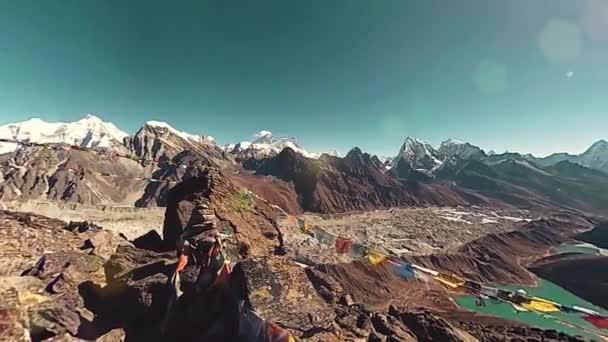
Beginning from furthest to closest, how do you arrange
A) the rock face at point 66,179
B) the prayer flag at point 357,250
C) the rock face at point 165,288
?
the rock face at point 66,179
the prayer flag at point 357,250
the rock face at point 165,288

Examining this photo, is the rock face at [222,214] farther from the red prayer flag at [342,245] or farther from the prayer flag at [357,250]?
the prayer flag at [357,250]

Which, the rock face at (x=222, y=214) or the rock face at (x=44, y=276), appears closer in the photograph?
the rock face at (x=44, y=276)

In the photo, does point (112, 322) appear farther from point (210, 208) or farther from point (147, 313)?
point (210, 208)

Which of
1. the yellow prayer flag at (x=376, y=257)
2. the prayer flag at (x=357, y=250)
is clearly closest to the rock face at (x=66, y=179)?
the prayer flag at (x=357, y=250)

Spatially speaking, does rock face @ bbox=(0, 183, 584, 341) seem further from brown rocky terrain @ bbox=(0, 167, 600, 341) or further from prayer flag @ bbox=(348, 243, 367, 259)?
prayer flag @ bbox=(348, 243, 367, 259)

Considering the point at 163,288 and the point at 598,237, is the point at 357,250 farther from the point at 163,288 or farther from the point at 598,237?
the point at 598,237

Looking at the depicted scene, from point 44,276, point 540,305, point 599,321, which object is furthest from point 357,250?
point 44,276

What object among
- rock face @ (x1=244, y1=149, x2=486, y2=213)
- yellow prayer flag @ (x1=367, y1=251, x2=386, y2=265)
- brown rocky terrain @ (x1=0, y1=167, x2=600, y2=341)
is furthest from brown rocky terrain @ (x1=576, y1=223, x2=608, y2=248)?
yellow prayer flag @ (x1=367, y1=251, x2=386, y2=265)
